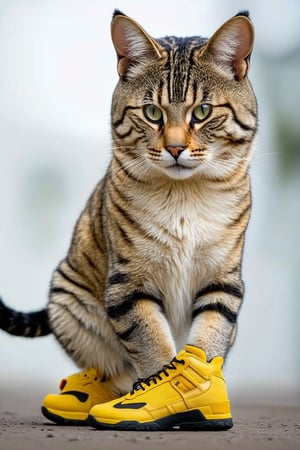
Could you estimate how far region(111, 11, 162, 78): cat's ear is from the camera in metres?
4.54

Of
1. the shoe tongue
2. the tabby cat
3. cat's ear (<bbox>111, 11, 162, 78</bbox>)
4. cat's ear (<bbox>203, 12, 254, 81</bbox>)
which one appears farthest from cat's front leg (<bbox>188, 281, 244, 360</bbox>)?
cat's ear (<bbox>111, 11, 162, 78</bbox>)

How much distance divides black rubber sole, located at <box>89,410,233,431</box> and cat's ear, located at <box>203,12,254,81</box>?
5.41 ft

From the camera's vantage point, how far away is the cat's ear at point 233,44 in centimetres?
445

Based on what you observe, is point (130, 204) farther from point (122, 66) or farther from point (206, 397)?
point (206, 397)

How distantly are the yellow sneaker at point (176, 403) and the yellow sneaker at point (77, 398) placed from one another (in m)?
0.69

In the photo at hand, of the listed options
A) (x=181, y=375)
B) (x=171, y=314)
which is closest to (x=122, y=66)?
(x=171, y=314)

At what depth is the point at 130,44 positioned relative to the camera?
181 inches

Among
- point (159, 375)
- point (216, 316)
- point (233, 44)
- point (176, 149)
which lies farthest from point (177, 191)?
point (159, 375)

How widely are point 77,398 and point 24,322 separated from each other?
0.70m

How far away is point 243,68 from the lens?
4551 mm

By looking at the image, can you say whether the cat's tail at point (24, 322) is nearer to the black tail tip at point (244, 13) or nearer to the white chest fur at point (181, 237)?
the white chest fur at point (181, 237)

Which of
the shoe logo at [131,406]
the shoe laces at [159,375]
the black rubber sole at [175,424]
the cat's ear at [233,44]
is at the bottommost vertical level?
the black rubber sole at [175,424]

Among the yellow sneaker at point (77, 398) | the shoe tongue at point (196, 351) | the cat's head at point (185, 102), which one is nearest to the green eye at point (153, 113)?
the cat's head at point (185, 102)

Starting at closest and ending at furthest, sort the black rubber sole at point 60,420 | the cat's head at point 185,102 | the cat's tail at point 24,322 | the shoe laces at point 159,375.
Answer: the shoe laces at point 159,375
the cat's head at point 185,102
the black rubber sole at point 60,420
the cat's tail at point 24,322
